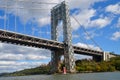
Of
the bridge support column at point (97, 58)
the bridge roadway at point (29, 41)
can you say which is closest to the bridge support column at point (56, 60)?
the bridge roadway at point (29, 41)

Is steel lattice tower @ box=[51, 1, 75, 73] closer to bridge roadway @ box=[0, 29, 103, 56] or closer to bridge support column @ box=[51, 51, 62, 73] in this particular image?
bridge support column @ box=[51, 51, 62, 73]

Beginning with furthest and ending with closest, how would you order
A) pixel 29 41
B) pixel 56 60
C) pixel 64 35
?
pixel 56 60
pixel 64 35
pixel 29 41

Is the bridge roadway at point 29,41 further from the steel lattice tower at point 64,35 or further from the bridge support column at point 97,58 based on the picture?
the bridge support column at point 97,58

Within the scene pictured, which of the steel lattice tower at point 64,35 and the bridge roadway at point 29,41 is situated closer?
the bridge roadway at point 29,41

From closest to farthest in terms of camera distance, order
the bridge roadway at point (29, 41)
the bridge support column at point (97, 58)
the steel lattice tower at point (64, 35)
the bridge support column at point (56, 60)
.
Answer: the bridge roadway at point (29, 41) < the steel lattice tower at point (64, 35) < the bridge support column at point (56, 60) < the bridge support column at point (97, 58)

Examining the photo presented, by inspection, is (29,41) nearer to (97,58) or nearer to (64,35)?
(64,35)

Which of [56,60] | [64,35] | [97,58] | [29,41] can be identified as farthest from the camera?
[97,58]

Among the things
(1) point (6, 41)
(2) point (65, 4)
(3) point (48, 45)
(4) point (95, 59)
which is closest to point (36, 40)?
(3) point (48, 45)

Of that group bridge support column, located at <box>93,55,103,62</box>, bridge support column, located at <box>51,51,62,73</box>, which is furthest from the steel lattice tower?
bridge support column, located at <box>93,55,103,62</box>

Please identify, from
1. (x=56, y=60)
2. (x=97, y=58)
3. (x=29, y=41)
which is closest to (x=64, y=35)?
(x=56, y=60)
